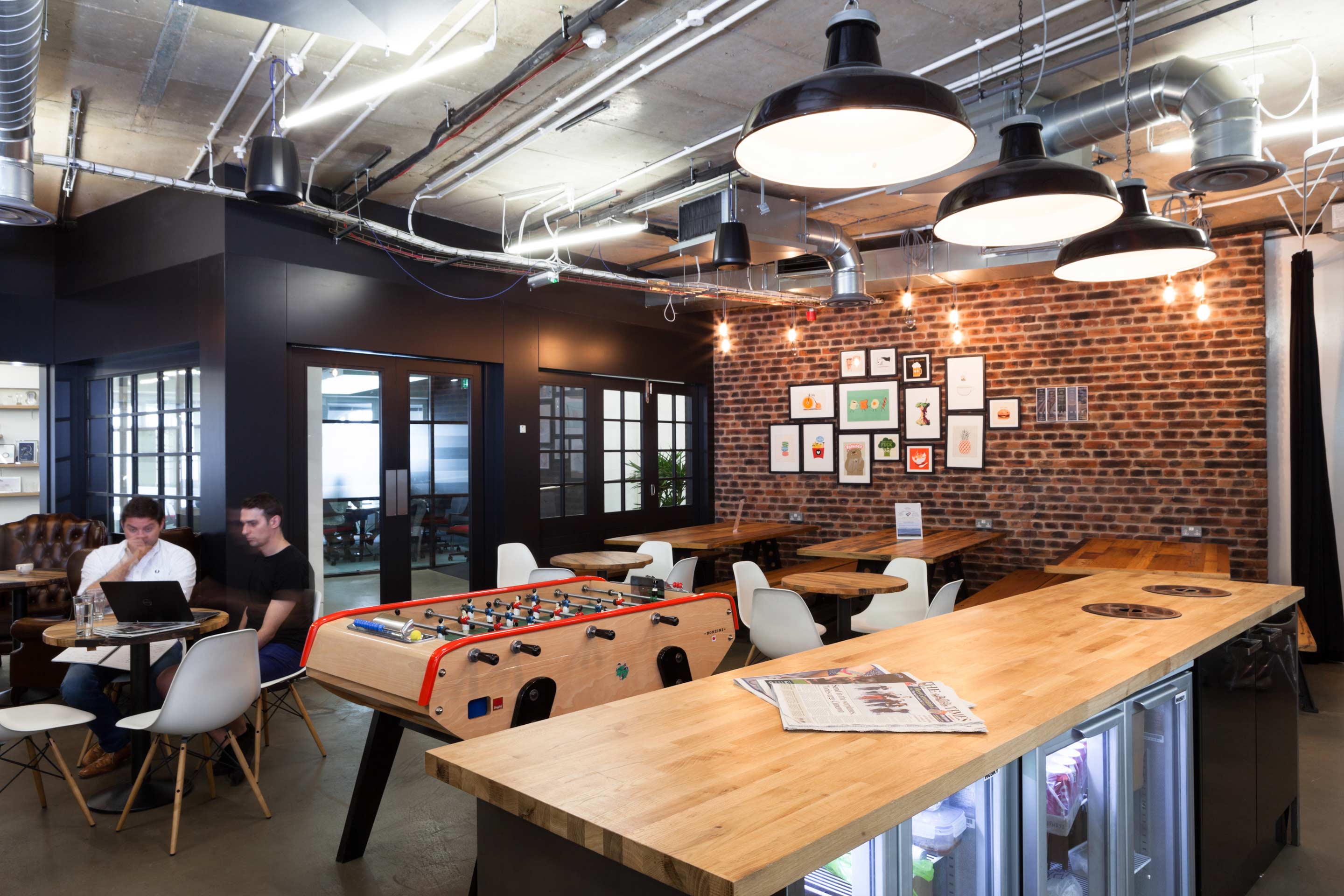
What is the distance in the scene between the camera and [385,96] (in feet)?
14.4

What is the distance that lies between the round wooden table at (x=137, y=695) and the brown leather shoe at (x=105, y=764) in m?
0.27

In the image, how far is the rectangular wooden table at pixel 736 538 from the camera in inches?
269

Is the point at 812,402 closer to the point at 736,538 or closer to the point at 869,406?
the point at 869,406

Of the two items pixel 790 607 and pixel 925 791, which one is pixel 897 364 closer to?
pixel 790 607

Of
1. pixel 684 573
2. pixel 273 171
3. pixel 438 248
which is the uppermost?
pixel 438 248

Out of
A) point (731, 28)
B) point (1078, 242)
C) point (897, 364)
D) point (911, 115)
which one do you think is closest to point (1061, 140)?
point (1078, 242)

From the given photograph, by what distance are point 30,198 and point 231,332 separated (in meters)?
1.49

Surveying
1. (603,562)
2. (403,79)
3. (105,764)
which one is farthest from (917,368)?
(105,764)

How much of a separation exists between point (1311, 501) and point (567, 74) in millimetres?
5940

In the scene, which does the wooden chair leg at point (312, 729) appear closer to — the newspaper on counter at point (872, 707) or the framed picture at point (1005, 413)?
the newspaper on counter at point (872, 707)

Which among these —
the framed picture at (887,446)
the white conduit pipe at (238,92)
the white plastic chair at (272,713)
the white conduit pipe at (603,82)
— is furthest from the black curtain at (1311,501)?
the white conduit pipe at (238,92)

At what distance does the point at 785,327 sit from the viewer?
8828mm

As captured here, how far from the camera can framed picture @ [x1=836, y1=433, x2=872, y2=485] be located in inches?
328

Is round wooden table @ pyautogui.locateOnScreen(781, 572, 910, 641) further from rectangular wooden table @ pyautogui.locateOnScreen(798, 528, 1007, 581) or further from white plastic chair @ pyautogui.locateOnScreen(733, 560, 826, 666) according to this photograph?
rectangular wooden table @ pyautogui.locateOnScreen(798, 528, 1007, 581)
